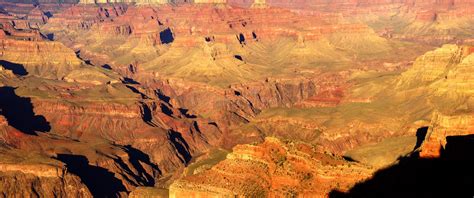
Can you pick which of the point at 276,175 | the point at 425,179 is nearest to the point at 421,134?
the point at 425,179

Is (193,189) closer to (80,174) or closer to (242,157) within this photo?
(242,157)

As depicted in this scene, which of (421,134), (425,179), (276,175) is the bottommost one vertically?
(421,134)

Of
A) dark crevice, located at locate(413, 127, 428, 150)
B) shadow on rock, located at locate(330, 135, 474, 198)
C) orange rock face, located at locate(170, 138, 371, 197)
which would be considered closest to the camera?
shadow on rock, located at locate(330, 135, 474, 198)

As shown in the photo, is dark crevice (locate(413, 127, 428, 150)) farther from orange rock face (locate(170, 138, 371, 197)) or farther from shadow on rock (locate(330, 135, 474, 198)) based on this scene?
orange rock face (locate(170, 138, 371, 197))

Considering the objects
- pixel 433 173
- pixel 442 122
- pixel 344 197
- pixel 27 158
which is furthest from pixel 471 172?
pixel 27 158

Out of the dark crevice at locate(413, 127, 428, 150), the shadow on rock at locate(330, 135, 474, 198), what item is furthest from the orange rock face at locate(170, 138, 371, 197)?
the dark crevice at locate(413, 127, 428, 150)

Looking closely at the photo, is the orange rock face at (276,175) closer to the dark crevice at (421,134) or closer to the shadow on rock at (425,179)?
the shadow on rock at (425,179)

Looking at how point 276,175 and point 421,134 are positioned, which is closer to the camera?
point 276,175

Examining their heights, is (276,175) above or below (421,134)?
above

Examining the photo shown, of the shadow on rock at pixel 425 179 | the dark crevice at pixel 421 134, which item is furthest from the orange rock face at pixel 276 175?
the dark crevice at pixel 421 134

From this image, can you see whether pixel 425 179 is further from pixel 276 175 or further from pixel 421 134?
pixel 421 134
